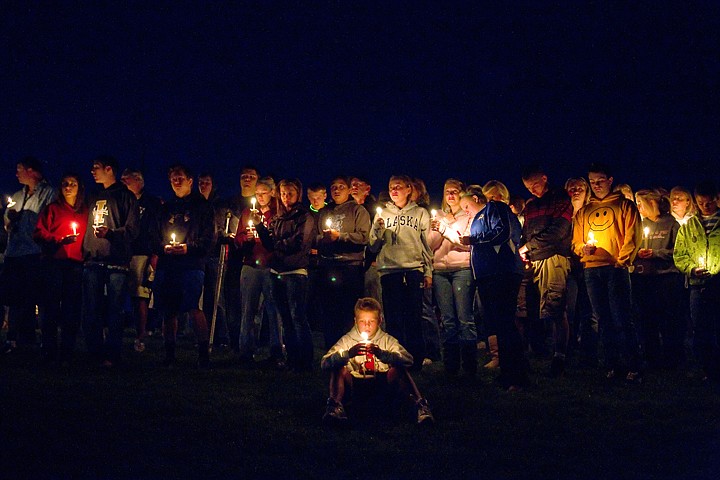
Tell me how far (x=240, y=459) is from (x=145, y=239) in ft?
15.8

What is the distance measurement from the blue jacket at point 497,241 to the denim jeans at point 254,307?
267cm

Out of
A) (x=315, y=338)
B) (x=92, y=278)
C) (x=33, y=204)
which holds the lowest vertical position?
(x=315, y=338)

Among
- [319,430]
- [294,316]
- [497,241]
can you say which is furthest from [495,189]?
[319,430]

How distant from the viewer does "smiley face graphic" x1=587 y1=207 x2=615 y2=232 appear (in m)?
8.36

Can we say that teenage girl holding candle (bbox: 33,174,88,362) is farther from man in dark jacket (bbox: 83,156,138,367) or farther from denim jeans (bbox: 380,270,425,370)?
denim jeans (bbox: 380,270,425,370)

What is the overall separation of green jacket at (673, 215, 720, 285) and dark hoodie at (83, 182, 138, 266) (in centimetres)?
662

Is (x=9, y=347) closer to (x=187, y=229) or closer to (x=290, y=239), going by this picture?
(x=187, y=229)

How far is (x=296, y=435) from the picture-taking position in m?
5.71

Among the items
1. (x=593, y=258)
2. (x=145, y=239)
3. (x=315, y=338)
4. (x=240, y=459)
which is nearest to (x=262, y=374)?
(x=145, y=239)

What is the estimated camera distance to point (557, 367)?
8.47m

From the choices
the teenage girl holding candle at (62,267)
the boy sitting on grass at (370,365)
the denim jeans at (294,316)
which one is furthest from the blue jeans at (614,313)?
the teenage girl holding candle at (62,267)

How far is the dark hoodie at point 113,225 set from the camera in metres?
8.69

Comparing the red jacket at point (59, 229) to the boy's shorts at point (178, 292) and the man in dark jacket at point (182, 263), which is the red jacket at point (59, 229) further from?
the boy's shorts at point (178, 292)

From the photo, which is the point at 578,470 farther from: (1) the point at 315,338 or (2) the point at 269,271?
(1) the point at 315,338
